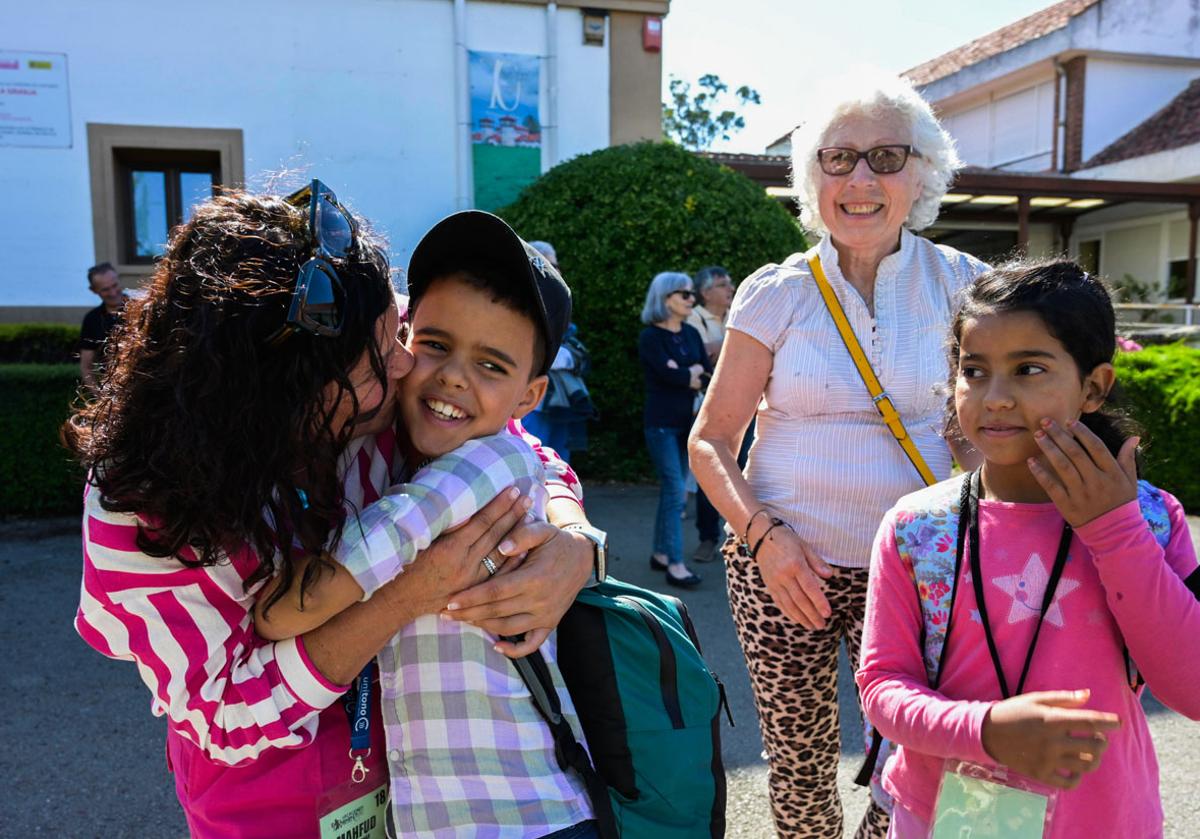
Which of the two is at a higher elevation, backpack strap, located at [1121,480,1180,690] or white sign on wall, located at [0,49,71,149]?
white sign on wall, located at [0,49,71,149]

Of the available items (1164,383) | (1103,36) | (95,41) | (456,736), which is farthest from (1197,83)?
(456,736)

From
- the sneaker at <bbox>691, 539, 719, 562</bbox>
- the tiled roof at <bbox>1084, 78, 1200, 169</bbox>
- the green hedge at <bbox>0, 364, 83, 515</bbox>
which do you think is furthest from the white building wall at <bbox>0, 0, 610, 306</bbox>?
the tiled roof at <bbox>1084, 78, 1200, 169</bbox>

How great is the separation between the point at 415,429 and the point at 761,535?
3.48 ft

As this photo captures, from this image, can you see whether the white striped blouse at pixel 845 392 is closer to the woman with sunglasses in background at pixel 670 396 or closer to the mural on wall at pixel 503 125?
the woman with sunglasses in background at pixel 670 396

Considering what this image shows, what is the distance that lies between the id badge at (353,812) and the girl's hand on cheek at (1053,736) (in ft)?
3.13

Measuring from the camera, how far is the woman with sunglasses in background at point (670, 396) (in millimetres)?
5859

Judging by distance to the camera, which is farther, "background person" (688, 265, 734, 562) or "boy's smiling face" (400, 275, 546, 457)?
"background person" (688, 265, 734, 562)

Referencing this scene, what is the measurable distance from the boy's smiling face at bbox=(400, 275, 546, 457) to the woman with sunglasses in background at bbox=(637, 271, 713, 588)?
437 cm

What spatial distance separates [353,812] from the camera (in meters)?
1.27

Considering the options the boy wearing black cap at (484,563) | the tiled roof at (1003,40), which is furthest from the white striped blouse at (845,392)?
the tiled roof at (1003,40)

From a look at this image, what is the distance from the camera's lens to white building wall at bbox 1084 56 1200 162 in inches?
813

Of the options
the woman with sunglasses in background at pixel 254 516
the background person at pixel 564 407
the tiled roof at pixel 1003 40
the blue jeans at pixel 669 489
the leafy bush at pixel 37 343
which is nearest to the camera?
the woman with sunglasses in background at pixel 254 516

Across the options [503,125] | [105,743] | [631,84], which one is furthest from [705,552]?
[631,84]

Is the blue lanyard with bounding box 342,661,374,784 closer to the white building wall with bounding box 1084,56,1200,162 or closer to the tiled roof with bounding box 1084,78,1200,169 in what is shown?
the tiled roof with bounding box 1084,78,1200,169
